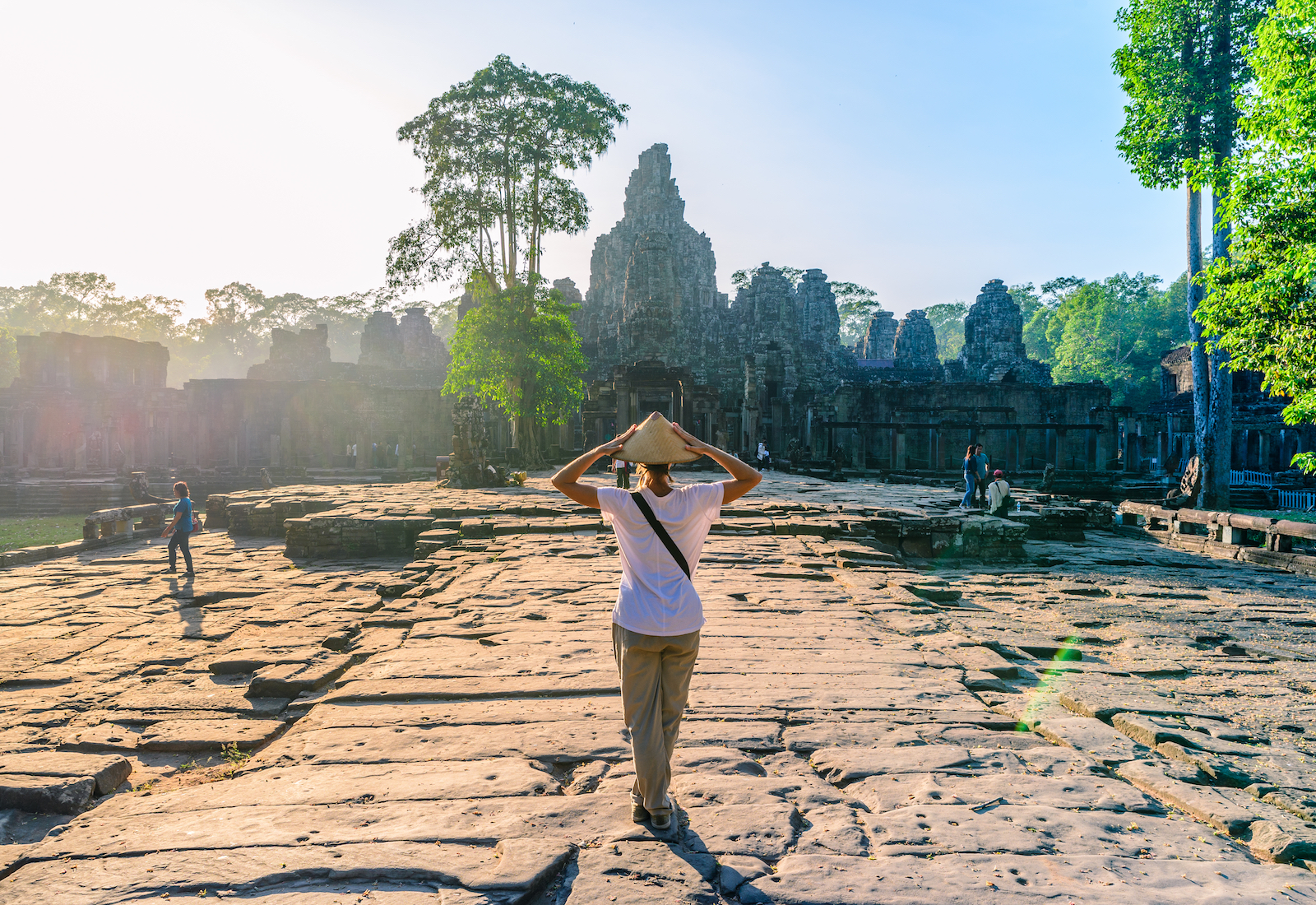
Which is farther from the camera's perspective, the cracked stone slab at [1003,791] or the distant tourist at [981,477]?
the distant tourist at [981,477]

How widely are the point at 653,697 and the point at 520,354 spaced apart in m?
19.9

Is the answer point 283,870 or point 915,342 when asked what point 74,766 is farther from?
point 915,342

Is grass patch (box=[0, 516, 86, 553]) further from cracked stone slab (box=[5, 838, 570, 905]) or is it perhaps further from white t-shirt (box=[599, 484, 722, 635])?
white t-shirt (box=[599, 484, 722, 635])

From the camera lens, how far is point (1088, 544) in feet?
41.6

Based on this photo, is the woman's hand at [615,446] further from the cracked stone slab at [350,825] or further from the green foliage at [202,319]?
the green foliage at [202,319]

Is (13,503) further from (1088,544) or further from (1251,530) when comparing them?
(1251,530)

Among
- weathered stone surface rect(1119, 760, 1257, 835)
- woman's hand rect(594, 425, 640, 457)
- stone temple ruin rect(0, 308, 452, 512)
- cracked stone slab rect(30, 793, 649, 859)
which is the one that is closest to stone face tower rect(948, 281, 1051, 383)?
stone temple ruin rect(0, 308, 452, 512)

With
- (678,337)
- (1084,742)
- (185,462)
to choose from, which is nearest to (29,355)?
(185,462)

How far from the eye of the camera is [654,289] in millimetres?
34312

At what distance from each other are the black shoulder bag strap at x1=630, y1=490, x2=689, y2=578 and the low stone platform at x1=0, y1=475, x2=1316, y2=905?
95 centimetres

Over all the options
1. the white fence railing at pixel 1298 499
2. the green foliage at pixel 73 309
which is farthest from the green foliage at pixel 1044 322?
the green foliage at pixel 73 309

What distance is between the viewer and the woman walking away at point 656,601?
273 cm

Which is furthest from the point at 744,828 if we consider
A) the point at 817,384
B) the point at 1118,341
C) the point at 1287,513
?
the point at 1118,341

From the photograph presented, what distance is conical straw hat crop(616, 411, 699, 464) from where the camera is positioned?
2.84 meters
